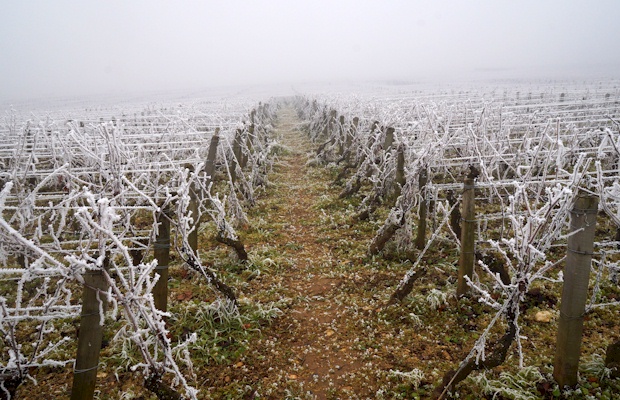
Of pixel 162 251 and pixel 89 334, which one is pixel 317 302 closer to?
pixel 162 251

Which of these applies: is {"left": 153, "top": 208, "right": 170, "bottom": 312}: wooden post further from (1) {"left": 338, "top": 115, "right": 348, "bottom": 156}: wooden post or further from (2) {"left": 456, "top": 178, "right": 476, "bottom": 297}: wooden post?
(1) {"left": 338, "top": 115, "right": 348, "bottom": 156}: wooden post

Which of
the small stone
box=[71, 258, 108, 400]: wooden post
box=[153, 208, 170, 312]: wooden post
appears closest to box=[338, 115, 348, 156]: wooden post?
the small stone

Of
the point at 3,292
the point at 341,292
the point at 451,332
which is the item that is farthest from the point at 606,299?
the point at 3,292

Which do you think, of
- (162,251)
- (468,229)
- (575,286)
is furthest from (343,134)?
(575,286)

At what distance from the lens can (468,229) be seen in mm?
4613

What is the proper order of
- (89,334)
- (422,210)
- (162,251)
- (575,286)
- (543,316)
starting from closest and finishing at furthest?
(89,334) → (575,286) → (162,251) → (543,316) → (422,210)

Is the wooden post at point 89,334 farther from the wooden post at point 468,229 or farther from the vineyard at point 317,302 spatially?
the wooden post at point 468,229

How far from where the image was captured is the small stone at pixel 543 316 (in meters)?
4.49

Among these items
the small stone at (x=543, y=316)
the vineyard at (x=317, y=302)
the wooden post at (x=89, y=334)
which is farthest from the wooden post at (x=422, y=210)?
the wooden post at (x=89, y=334)

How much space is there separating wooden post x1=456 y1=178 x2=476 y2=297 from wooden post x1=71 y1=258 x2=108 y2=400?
379cm

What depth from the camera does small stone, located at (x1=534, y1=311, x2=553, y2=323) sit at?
4.49 meters

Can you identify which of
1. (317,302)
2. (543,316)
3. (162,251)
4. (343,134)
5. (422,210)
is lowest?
(317,302)

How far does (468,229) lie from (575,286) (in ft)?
5.15

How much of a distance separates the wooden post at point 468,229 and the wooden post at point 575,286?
4.39 ft
